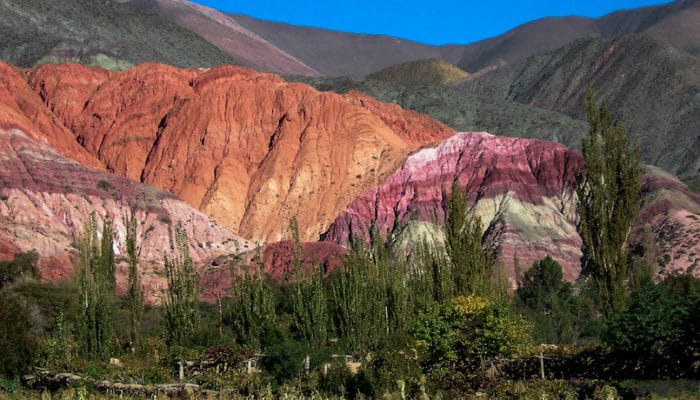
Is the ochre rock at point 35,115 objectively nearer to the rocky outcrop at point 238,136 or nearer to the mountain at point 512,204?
the rocky outcrop at point 238,136

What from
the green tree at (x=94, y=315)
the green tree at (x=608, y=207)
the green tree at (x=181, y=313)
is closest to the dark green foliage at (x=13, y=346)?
the green tree at (x=94, y=315)

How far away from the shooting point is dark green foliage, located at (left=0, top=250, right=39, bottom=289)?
67.7 m

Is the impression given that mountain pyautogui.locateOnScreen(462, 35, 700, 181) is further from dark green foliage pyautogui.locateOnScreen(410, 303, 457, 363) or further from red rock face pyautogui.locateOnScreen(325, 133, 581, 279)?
dark green foliage pyautogui.locateOnScreen(410, 303, 457, 363)

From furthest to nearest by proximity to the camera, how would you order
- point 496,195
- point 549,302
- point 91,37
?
1. point 91,37
2. point 496,195
3. point 549,302

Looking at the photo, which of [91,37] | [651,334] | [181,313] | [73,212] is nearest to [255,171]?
[73,212]

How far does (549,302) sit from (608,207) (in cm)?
3801

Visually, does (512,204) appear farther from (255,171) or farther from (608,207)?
(608,207)

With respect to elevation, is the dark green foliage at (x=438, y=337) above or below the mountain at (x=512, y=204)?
below

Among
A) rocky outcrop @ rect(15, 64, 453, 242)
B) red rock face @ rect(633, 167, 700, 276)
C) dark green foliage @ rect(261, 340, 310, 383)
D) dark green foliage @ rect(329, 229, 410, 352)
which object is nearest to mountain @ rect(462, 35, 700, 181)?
red rock face @ rect(633, 167, 700, 276)

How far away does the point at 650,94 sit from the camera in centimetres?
16038

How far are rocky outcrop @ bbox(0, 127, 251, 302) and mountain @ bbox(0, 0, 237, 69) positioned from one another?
167 ft

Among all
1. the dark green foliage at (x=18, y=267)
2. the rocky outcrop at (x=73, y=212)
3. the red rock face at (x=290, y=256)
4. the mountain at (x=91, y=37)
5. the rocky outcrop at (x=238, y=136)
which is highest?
the mountain at (x=91, y=37)

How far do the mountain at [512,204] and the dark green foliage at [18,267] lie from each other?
2906 cm

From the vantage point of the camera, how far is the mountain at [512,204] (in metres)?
89.2
